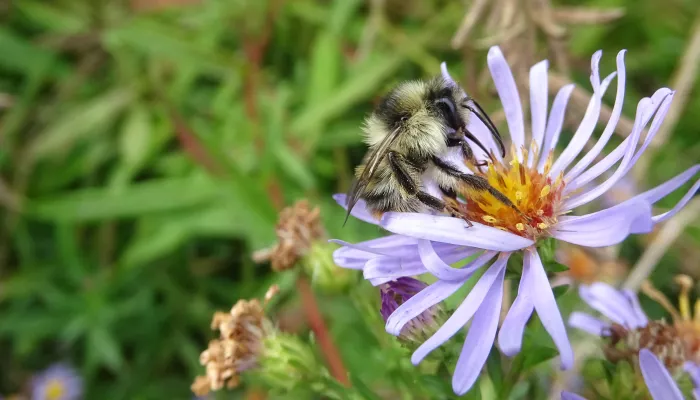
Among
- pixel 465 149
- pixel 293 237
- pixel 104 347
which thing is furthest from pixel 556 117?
pixel 104 347

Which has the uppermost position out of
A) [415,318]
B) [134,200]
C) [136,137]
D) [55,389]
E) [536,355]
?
[136,137]

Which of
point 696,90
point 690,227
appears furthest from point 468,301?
point 696,90

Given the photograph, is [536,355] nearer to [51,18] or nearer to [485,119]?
[485,119]

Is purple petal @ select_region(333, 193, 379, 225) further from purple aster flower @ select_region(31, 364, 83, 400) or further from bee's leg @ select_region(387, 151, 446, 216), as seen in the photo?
purple aster flower @ select_region(31, 364, 83, 400)

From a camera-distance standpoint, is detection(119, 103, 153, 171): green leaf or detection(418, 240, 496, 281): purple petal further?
detection(119, 103, 153, 171): green leaf

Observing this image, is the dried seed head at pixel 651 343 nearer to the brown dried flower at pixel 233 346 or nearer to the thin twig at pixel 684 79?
the brown dried flower at pixel 233 346

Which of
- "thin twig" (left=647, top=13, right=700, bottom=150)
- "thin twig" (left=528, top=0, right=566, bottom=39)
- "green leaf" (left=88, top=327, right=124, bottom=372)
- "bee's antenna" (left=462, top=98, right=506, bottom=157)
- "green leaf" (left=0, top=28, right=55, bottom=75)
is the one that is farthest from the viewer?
"green leaf" (left=0, top=28, right=55, bottom=75)

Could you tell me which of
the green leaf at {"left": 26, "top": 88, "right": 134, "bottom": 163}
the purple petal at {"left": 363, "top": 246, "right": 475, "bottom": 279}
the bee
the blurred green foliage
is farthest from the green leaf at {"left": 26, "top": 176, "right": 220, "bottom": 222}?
the purple petal at {"left": 363, "top": 246, "right": 475, "bottom": 279}

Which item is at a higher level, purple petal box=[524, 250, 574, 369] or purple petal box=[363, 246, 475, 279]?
purple petal box=[363, 246, 475, 279]
